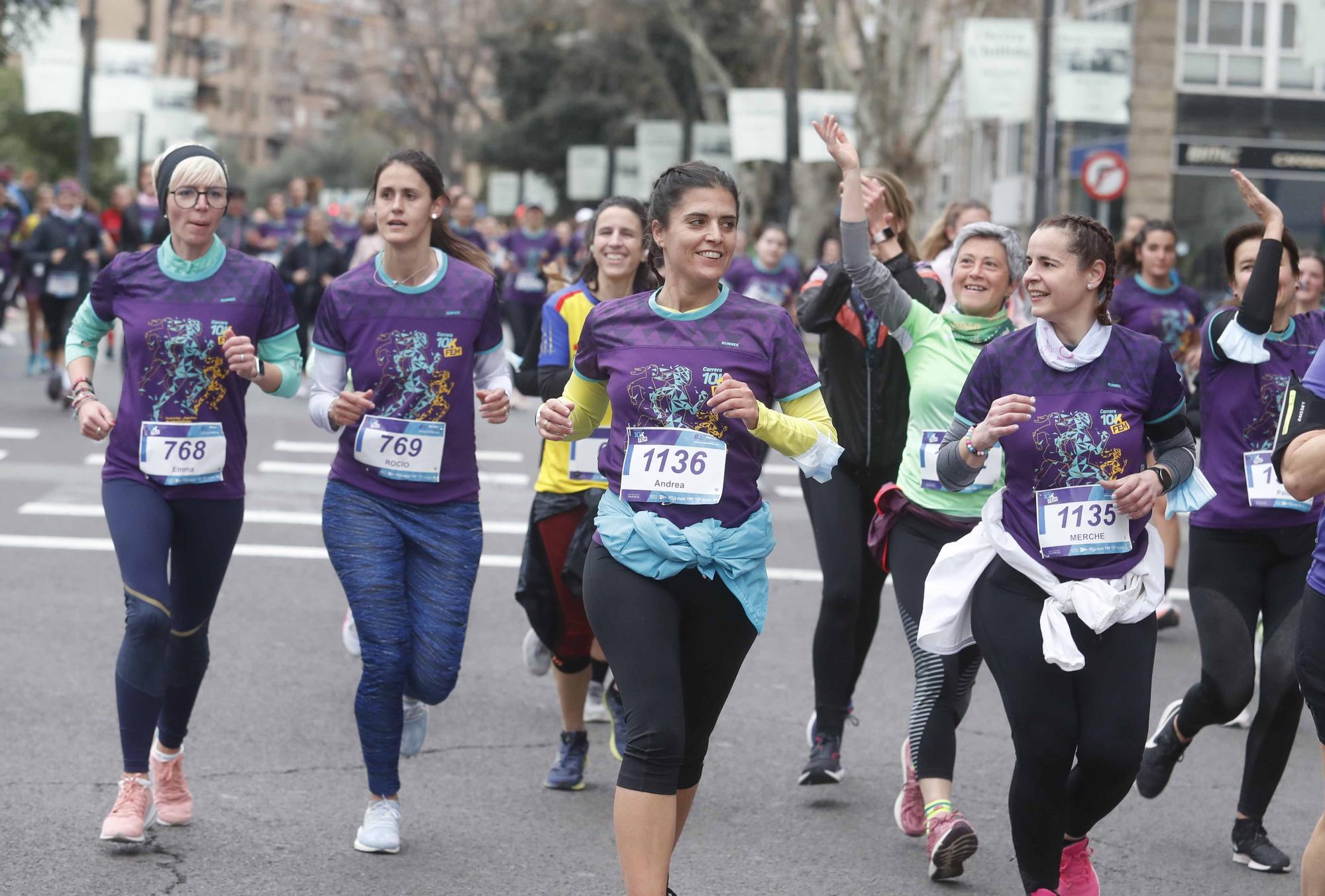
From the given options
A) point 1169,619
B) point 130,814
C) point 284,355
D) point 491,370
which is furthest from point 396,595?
point 1169,619

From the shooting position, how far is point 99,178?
63.2 meters

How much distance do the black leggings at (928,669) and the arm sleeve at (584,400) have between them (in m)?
1.30

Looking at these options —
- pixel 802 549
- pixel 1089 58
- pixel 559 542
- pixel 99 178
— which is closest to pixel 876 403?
pixel 559 542

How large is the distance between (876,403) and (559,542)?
1.21 m

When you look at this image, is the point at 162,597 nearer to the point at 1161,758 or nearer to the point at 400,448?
the point at 400,448

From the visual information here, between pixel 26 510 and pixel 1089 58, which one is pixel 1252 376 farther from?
pixel 1089 58

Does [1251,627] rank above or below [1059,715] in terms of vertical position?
above

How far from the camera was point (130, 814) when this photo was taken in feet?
17.5

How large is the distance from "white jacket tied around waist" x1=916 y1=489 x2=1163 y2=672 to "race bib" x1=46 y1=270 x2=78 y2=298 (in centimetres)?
1402

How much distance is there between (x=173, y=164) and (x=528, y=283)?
605 inches

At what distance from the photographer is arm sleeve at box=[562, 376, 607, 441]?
4715mm

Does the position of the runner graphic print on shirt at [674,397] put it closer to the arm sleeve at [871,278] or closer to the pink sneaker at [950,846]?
the arm sleeve at [871,278]

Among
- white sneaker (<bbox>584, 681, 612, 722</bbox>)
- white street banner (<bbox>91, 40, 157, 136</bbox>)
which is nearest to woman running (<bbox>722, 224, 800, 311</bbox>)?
white sneaker (<bbox>584, 681, 612, 722</bbox>)

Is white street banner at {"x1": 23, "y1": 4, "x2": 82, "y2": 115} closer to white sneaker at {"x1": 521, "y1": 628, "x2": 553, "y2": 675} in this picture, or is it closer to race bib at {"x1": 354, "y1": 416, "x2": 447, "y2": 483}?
white sneaker at {"x1": 521, "y1": 628, "x2": 553, "y2": 675}
